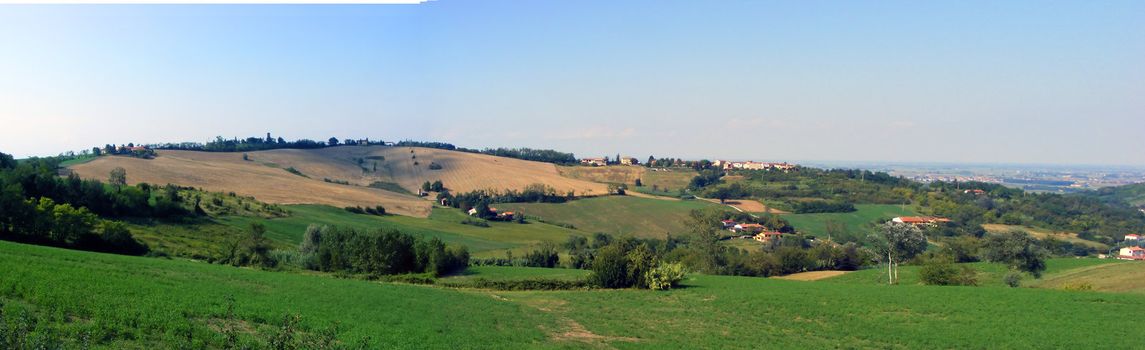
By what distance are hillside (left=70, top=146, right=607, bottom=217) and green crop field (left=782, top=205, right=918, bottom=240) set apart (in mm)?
26527

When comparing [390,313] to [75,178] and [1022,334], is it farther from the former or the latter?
[75,178]

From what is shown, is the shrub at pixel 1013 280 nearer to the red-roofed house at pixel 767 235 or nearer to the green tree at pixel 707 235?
the green tree at pixel 707 235

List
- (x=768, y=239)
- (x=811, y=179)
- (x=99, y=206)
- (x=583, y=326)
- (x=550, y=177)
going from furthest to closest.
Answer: (x=811, y=179) → (x=550, y=177) → (x=768, y=239) → (x=99, y=206) → (x=583, y=326)

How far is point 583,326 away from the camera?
17.5 meters

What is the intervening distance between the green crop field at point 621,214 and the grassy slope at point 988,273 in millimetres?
29100

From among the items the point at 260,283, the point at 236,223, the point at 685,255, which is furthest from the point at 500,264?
the point at 260,283

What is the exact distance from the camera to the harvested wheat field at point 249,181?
189 ft

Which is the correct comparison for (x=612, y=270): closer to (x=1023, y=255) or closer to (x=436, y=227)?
(x=1023, y=255)

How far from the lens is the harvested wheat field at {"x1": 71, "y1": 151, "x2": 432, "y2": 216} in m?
57.6

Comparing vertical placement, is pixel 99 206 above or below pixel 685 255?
above

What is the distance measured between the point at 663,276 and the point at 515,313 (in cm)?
979

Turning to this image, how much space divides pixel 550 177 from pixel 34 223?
225 feet

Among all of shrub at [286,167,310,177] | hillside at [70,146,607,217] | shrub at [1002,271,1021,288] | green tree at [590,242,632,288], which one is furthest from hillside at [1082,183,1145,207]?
shrub at [286,167,310,177]

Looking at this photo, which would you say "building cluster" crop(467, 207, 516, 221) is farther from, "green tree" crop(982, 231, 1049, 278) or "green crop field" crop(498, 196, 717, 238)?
"green tree" crop(982, 231, 1049, 278)
